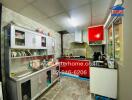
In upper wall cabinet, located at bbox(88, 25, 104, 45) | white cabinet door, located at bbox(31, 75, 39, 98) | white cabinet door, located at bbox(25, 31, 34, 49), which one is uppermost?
upper wall cabinet, located at bbox(88, 25, 104, 45)

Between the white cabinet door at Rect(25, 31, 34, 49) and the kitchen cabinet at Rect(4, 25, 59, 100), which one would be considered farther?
Result: the white cabinet door at Rect(25, 31, 34, 49)

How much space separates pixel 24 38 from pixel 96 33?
3060 mm

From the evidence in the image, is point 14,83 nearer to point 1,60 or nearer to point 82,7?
point 1,60

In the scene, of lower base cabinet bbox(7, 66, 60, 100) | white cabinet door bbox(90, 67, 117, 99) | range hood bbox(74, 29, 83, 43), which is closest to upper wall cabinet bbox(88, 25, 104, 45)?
range hood bbox(74, 29, 83, 43)

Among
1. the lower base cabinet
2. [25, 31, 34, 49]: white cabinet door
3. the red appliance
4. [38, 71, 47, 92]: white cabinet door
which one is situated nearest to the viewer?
the lower base cabinet

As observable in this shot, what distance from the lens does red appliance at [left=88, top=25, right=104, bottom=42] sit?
148 inches

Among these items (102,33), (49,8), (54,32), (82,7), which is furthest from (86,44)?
(49,8)

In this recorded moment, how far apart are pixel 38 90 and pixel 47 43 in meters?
1.61

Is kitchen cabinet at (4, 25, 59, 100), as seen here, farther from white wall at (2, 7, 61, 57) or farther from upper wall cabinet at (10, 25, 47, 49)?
white wall at (2, 7, 61, 57)

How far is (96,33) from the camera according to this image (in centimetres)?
388

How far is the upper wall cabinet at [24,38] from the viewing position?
186 centimetres

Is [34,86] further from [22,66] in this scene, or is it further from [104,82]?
[104,82]

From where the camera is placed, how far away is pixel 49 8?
7.00 ft

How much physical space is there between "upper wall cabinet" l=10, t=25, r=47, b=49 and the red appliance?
2.42 metres
